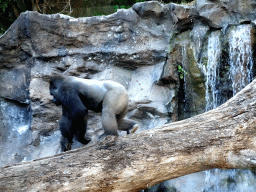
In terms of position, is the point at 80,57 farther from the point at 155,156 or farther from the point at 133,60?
the point at 155,156

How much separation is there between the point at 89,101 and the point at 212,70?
268 cm

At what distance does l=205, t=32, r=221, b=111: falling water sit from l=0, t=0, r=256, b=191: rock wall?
2 cm

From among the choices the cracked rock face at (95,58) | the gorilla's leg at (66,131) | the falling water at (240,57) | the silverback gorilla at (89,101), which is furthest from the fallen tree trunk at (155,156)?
the cracked rock face at (95,58)

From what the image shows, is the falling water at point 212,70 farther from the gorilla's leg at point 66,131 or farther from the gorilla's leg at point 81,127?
the gorilla's leg at point 66,131

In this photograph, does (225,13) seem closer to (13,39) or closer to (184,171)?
(184,171)

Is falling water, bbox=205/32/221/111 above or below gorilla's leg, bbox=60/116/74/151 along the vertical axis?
above

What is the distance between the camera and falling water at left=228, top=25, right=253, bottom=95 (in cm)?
530

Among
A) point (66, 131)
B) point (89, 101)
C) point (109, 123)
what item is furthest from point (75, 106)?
point (66, 131)

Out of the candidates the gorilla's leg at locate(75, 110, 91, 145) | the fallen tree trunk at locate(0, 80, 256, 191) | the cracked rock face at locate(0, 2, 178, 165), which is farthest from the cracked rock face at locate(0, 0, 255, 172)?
the fallen tree trunk at locate(0, 80, 256, 191)

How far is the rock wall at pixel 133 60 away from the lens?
17.8ft

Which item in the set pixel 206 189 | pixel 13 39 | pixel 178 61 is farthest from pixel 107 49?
pixel 206 189

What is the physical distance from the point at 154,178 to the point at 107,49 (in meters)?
3.21

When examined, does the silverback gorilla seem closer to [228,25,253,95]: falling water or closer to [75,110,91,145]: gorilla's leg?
[75,110,91,145]: gorilla's leg

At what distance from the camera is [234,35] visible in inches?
212
